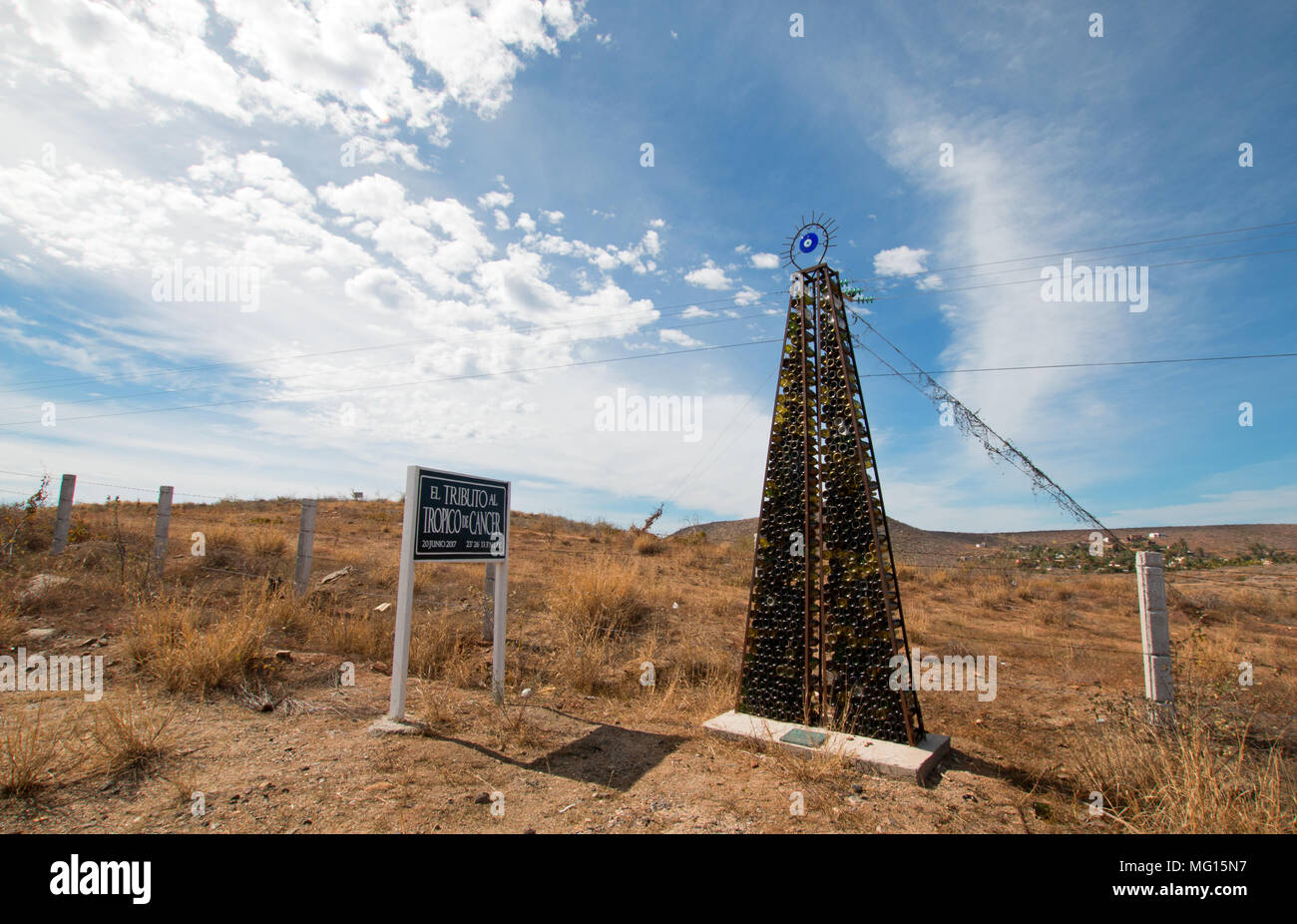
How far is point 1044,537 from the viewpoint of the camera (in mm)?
46000

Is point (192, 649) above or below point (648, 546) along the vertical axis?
below

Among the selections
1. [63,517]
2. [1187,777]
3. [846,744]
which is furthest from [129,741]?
[63,517]

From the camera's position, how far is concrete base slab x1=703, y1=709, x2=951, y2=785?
4.73 meters

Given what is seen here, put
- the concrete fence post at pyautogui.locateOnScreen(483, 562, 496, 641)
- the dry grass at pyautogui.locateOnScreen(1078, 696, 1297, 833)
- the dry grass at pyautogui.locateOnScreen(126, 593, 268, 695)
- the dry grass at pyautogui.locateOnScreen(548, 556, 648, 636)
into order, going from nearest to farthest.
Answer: the dry grass at pyautogui.locateOnScreen(1078, 696, 1297, 833) < the dry grass at pyautogui.locateOnScreen(126, 593, 268, 695) < the concrete fence post at pyautogui.locateOnScreen(483, 562, 496, 641) < the dry grass at pyautogui.locateOnScreen(548, 556, 648, 636)

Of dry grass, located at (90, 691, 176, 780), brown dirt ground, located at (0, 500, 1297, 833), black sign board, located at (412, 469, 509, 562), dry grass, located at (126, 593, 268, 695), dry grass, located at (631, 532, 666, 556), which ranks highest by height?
black sign board, located at (412, 469, 509, 562)

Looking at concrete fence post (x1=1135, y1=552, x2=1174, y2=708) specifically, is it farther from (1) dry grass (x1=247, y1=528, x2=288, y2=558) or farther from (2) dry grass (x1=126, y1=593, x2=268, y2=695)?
(1) dry grass (x1=247, y1=528, x2=288, y2=558)

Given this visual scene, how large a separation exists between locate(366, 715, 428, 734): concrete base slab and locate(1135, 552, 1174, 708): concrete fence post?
615 centimetres

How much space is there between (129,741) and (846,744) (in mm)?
5137

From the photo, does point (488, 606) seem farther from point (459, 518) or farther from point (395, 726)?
point (395, 726)

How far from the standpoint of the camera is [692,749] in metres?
5.28

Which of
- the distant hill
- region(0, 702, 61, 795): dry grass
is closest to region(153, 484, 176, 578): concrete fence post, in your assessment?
region(0, 702, 61, 795): dry grass
